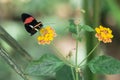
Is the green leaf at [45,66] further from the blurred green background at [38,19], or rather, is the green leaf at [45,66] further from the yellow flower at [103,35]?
the blurred green background at [38,19]

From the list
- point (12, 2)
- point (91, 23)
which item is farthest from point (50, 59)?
point (12, 2)

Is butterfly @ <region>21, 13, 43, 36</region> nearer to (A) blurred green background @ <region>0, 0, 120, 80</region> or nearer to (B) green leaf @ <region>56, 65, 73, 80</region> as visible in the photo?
(B) green leaf @ <region>56, 65, 73, 80</region>

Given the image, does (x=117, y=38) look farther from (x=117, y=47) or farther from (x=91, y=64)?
(x=91, y=64)

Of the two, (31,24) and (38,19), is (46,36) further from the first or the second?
(38,19)

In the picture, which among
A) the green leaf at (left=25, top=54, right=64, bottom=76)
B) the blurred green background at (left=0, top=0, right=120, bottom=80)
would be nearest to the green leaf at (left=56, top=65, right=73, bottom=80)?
the green leaf at (left=25, top=54, right=64, bottom=76)

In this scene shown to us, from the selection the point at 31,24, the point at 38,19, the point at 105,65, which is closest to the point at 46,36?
the point at 31,24
